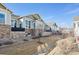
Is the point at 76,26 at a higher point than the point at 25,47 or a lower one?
higher

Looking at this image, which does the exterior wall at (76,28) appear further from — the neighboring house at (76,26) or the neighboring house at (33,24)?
the neighboring house at (33,24)

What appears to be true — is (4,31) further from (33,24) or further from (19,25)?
(33,24)

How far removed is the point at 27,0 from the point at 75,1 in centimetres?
52

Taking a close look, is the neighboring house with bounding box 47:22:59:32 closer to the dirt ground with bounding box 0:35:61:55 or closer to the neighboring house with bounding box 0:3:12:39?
the dirt ground with bounding box 0:35:61:55

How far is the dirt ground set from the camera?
267cm

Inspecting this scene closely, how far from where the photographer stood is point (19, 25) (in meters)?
2.71

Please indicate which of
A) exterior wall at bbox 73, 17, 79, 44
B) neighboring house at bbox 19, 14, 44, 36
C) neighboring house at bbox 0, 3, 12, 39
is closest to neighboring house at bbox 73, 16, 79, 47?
exterior wall at bbox 73, 17, 79, 44

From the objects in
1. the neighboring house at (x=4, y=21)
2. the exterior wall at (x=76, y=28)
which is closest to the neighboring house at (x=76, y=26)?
the exterior wall at (x=76, y=28)

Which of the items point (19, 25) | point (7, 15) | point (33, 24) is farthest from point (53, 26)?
point (7, 15)

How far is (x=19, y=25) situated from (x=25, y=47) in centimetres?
25

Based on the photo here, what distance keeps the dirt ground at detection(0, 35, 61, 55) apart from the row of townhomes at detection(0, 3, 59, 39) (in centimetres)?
9

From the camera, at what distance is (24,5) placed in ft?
8.79

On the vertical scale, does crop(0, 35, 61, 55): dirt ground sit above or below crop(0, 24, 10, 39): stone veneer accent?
below

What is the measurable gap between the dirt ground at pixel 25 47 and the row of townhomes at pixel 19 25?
9 cm
